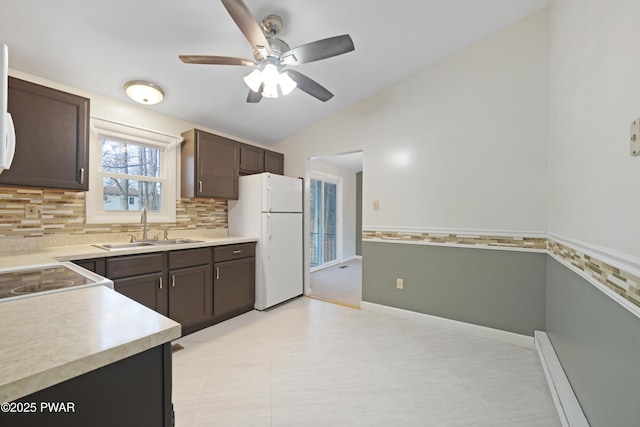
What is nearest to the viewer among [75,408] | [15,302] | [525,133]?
[75,408]

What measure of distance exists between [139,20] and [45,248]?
1.86 meters

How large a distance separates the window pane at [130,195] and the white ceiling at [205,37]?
786 mm

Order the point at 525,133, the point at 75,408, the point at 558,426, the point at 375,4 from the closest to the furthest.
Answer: the point at 75,408
the point at 558,426
the point at 375,4
the point at 525,133

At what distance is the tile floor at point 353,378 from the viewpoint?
5.16ft

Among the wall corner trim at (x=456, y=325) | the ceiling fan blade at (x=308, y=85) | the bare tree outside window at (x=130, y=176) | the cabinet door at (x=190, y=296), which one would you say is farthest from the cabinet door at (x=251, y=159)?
the wall corner trim at (x=456, y=325)

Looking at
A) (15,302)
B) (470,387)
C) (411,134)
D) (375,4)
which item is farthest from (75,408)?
(411,134)

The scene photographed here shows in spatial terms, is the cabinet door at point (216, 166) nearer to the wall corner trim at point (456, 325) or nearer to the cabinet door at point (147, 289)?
the cabinet door at point (147, 289)

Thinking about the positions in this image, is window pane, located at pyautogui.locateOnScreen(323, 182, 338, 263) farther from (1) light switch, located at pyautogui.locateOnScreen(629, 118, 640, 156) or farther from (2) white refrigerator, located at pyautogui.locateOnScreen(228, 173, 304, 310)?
(1) light switch, located at pyautogui.locateOnScreen(629, 118, 640, 156)

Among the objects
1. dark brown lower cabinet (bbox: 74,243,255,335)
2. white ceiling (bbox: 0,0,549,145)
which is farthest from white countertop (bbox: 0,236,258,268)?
white ceiling (bbox: 0,0,549,145)

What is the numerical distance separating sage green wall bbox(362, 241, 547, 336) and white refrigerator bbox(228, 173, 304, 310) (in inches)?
36.8

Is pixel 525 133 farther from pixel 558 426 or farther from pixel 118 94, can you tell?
pixel 118 94

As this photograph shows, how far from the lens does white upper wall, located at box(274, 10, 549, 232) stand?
7.67ft

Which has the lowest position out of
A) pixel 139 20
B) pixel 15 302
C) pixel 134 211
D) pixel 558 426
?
pixel 558 426

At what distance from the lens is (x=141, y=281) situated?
7.17 feet
